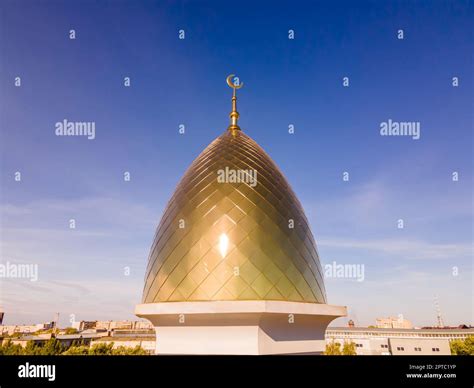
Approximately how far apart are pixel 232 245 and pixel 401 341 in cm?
4537

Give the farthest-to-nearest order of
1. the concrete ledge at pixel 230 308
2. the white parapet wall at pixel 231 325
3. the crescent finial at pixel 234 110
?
the crescent finial at pixel 234 110
the white parapet wall at pixel 231 325
the concrete ledge at pixel 230 308

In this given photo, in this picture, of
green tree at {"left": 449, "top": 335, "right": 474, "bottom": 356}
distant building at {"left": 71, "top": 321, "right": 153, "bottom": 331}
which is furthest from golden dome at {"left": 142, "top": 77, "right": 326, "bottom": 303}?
distant building at {"left": 71, "top": 321, "right": 153, "bottom": 331}

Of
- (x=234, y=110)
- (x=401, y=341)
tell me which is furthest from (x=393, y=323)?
(x=234, y=110)

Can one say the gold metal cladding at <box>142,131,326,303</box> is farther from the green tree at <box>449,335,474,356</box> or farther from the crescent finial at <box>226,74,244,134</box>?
the green tree at <box>449,335,474,356</box>

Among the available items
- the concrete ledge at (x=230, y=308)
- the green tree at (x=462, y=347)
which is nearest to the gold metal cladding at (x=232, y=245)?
the concrete ledge at (x=230, y=308)

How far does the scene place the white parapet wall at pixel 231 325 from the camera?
7.89 metres

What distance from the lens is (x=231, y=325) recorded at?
813cm

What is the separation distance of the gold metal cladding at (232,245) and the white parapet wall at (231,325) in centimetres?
46

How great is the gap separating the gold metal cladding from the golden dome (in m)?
0.02

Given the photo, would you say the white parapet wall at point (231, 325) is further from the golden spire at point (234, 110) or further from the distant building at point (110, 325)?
the distant building at point (110, 325)
